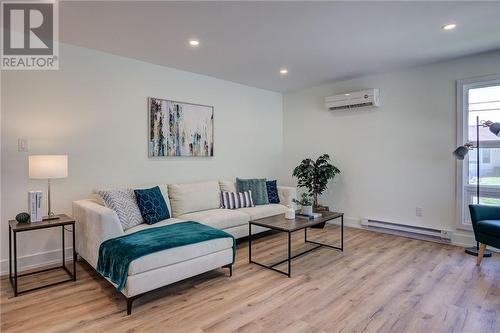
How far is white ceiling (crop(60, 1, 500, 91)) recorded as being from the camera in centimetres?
249

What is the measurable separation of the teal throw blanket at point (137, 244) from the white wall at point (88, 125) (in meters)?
1.17

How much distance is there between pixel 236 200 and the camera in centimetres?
425

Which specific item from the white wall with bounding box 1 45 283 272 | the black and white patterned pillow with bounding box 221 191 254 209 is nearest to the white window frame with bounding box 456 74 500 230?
the black and white patterned pillow with bounding box 221 191 254 209

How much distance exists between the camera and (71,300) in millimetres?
2404

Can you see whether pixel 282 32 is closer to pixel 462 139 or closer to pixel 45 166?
pixel 45 166

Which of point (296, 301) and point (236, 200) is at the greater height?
point (236, 200)

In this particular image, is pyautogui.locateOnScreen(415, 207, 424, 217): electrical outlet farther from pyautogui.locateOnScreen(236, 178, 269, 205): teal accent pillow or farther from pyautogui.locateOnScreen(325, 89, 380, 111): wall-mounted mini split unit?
pyautogui.locateOnScreen(236, 178, 269, 205): teal accent pillow

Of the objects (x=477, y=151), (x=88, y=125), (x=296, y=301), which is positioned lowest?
(x=296, y=301)

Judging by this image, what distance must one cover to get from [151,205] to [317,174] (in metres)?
2.77

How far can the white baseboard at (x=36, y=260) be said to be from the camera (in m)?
2.88

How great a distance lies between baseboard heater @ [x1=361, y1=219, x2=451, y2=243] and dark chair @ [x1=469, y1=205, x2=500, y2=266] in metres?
0.77

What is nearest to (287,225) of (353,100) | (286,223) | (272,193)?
(286,223)

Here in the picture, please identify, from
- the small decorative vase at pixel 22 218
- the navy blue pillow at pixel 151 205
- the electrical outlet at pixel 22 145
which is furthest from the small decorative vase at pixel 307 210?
the electrical outlet at pixel 22 145

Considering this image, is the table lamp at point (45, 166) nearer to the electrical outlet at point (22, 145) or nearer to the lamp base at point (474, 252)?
the electrical outlet at point (22, 145)
